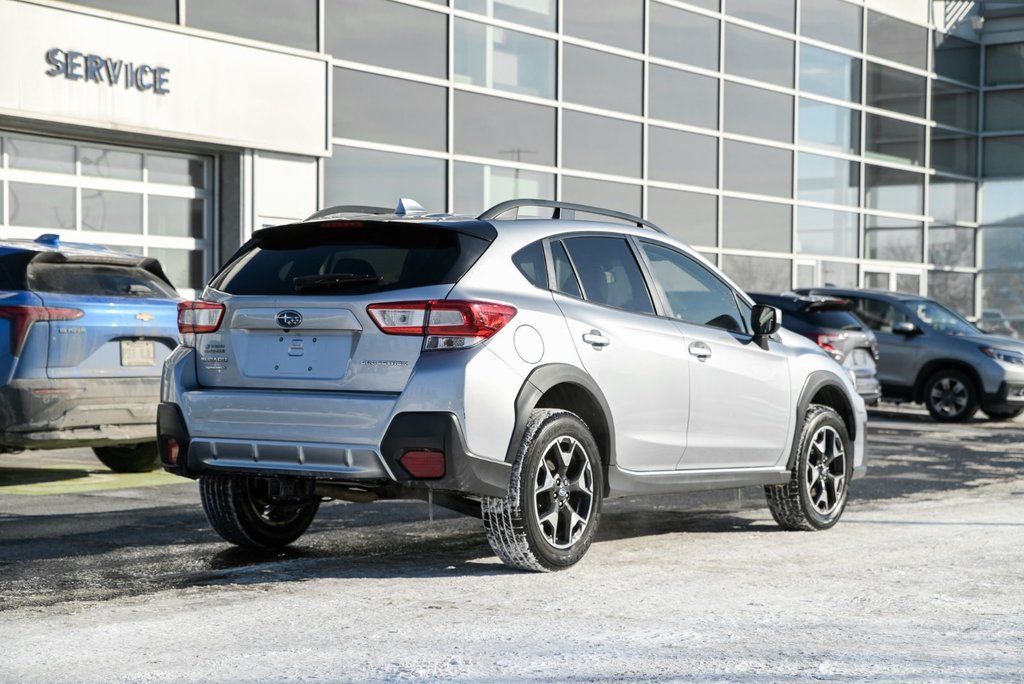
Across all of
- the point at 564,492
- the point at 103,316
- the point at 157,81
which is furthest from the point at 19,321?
the point at 157,81

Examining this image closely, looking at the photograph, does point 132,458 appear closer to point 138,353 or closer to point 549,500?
point 138,353

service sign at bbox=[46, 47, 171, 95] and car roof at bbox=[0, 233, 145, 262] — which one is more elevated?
service sign at bbox=[46, 47, 171, 95]

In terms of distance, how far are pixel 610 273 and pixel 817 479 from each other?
2.03m

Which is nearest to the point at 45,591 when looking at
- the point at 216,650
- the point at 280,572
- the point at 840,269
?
the point at 280,572

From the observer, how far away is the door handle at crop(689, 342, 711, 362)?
304 inches

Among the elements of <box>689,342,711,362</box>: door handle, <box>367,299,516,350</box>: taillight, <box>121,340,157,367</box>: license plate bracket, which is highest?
<box>367,299,516,350</box>: taillight

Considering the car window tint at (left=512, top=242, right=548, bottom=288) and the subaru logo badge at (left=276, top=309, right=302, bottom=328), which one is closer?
the subaru logo badge at (left=276, top=309, right=302, bottom=328)

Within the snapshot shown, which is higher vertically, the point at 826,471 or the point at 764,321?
the point at 764,321

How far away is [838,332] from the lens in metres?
16.3

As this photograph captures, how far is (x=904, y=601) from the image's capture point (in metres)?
6.19

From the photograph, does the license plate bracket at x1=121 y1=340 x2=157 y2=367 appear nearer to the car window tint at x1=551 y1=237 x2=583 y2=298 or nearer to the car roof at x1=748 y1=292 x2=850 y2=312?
the car window tint at x1=551 y1=237 x2=583 y2=298

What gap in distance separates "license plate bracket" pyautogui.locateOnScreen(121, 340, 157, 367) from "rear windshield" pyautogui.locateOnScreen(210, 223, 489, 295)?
345 cm

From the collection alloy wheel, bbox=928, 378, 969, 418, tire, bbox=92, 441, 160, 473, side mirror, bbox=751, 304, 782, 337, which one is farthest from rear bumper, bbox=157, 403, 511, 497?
alloy wheel, bbox=928, 378, 969, 418

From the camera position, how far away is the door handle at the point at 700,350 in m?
7.71
